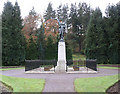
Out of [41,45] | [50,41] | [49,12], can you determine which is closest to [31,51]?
[41,45]

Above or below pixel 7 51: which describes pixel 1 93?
below

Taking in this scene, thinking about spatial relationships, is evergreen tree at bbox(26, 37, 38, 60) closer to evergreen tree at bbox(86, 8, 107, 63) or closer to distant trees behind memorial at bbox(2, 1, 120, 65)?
distant trees behind memorial at bbox(2, 1, 120, 65)

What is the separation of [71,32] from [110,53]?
21.0 m

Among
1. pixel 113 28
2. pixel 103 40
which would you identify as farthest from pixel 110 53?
pixel 113 28

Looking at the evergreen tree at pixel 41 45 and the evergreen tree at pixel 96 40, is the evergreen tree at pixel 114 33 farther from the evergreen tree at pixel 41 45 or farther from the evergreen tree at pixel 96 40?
the evergreen tree at pixel 41 45

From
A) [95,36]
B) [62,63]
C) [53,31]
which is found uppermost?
[53,31]

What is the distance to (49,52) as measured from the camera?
32469 mm

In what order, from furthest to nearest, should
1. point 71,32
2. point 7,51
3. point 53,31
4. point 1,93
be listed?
1. point 71,32
2. point 53,31
3. point 7,51
4. point 1,93

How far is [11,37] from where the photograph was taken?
2931 cm

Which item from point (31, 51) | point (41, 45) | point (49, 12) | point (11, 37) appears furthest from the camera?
point (49, 12)

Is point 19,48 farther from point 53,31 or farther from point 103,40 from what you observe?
point 103,40

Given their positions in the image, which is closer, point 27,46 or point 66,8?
point 27,46

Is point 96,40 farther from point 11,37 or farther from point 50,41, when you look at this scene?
point 11,37

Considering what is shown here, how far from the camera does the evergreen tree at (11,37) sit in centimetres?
2852
